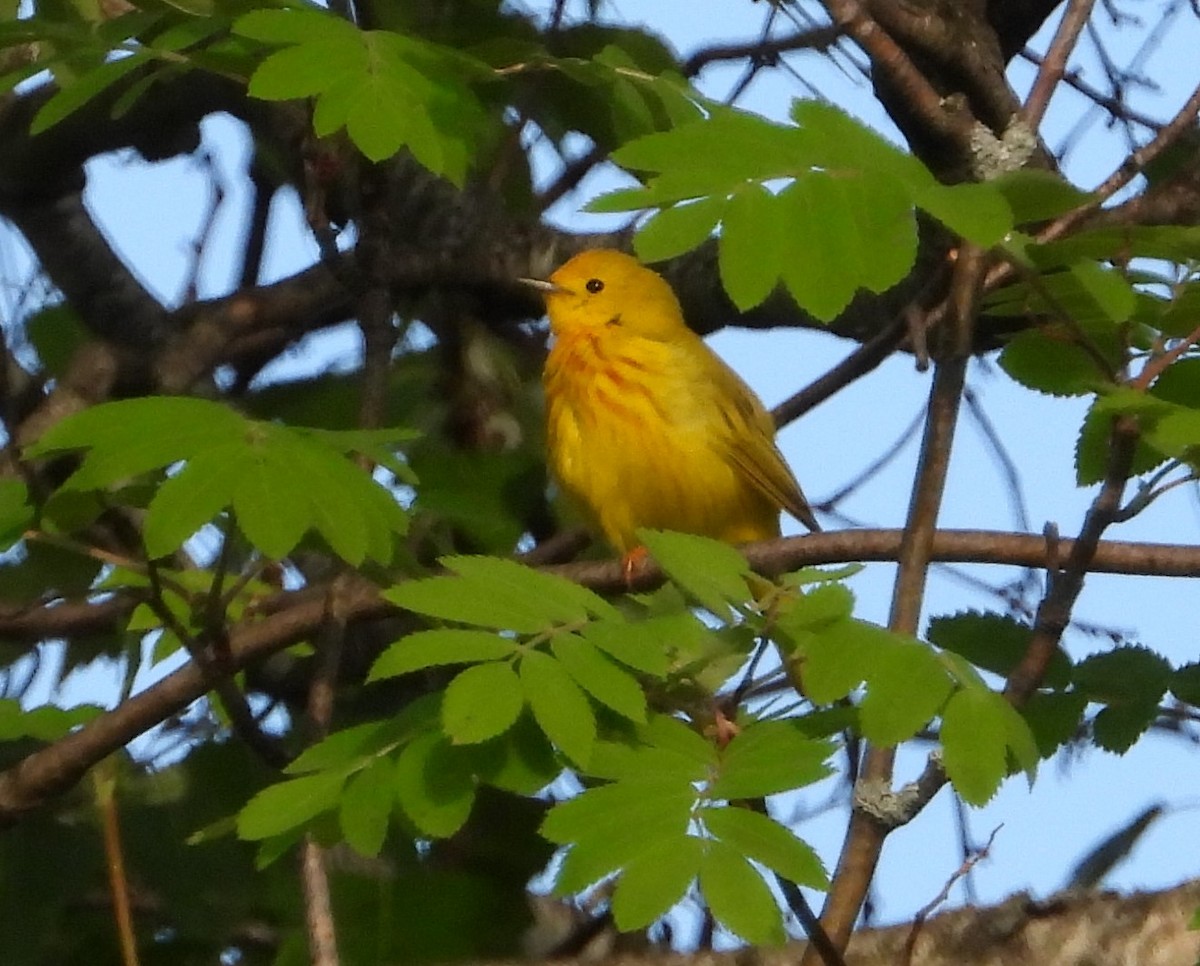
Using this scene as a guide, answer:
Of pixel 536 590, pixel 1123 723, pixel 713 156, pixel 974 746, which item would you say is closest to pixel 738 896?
pixel 974 746

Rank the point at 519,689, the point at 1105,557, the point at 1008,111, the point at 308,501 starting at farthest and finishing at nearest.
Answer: the point at 1008,111, the point at 1105,557, the point at 308,501, the point at 519,689

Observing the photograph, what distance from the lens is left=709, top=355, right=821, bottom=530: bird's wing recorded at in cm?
445

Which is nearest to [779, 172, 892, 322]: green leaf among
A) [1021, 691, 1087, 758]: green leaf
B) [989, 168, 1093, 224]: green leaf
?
[989, 168, 1093, 224]: green leaf

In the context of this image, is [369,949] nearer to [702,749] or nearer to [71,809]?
[71,809]

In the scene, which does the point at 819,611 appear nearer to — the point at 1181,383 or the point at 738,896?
the point at 738,896

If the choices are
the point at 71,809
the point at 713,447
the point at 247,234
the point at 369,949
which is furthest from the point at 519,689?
the point at 247,234

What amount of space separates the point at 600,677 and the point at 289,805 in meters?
0.41

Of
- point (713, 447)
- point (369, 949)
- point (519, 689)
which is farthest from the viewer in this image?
point (713, 447)

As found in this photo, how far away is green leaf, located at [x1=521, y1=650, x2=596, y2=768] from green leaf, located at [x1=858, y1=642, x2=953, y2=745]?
0.28m

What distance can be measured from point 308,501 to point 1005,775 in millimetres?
857

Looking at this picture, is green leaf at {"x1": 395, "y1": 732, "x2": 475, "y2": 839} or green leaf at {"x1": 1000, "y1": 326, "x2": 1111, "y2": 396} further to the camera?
green leaf at {"x1": 1000, "y1": 326, "x2": 1111, "y2": 396}

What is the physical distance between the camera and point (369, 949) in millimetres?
3186

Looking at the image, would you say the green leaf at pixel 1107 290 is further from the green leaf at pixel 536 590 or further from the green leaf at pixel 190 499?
the green leaf at pixel 190 499

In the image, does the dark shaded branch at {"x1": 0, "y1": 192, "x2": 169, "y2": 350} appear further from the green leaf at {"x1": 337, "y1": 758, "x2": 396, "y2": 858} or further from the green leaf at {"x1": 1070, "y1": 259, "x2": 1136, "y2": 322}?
the green leaf at {"x1": 1070, "y1": 259, "x2": 1136, "y2": 322}
